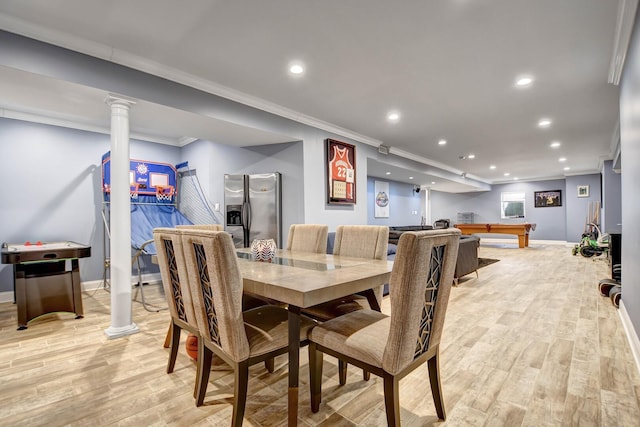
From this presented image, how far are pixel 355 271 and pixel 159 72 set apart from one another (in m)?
2.70

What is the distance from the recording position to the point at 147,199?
4992 mm

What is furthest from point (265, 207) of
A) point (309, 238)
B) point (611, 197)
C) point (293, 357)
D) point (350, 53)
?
point (611, 197)

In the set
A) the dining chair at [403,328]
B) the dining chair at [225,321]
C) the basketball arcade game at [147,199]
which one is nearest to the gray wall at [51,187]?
the basketball arcade game at [147,199]

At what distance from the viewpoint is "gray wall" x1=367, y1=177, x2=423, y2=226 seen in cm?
862

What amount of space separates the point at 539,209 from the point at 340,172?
408 inches

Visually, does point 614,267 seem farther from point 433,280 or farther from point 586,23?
point 433,280

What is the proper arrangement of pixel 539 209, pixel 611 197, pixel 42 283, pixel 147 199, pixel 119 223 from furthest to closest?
1. pixel 539 209
2. pixel 611 197
3. pixel 147 199
4. pixel 42 283
5. pixel 119 223

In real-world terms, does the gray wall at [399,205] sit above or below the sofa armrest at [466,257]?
above

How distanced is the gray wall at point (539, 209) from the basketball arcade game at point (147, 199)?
37.5ft

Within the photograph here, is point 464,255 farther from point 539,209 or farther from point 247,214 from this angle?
point 539,209

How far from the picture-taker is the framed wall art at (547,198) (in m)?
11.0

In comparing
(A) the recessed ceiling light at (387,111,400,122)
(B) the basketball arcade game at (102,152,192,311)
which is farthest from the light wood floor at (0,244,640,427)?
(A) the recessed ceiling light at (387,111,400,122)

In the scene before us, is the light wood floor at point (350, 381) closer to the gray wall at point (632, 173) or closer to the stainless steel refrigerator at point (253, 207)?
the gray wall at point (632, 173)

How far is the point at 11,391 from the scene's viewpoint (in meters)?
1.87
